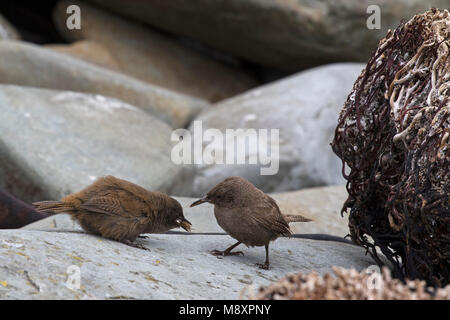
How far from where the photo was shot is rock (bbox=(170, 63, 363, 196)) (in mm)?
6590

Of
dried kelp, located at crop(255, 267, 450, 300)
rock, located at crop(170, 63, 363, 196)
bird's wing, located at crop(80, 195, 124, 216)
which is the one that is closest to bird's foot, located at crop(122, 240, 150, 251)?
bird's wing, located at crop(80, 195, 124, 216)

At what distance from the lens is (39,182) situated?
595cm

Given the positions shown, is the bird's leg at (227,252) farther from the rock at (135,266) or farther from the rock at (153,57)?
the rock at (153,57)

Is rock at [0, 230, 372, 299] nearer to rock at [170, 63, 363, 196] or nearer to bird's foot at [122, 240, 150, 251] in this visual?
bird's foot at [122, 240, 150, 251]

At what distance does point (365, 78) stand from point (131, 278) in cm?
191

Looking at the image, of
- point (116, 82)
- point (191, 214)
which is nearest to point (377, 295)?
point (191, 214)

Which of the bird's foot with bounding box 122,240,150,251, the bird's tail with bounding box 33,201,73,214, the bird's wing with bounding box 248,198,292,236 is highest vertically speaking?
the bird's tail with bounding box 33,201,73,214

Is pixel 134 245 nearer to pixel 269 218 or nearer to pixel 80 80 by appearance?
pixel 269 218

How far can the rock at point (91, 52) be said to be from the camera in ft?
30.3

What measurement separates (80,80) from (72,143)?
5.62ft

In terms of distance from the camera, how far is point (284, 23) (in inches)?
345

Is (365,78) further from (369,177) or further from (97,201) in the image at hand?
(97,201)

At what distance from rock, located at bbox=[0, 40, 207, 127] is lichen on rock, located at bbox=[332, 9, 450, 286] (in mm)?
4426

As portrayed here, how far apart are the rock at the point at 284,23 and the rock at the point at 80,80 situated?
1262 mm
